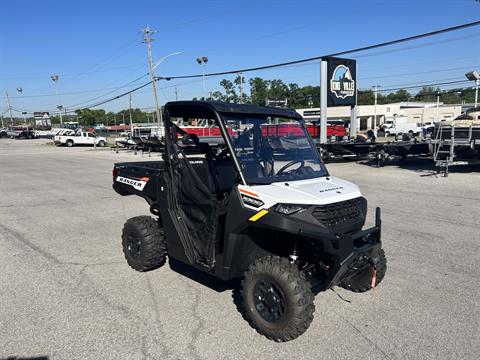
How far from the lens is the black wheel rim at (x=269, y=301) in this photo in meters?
3.58

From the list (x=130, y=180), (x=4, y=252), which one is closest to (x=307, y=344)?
(x=130, y=180)

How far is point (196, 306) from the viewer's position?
4.28 meters

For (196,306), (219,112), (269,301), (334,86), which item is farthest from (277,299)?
(334,86)

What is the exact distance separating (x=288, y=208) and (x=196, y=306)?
159 cm

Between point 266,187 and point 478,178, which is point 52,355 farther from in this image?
point 478,178

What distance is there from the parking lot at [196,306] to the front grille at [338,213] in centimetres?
102

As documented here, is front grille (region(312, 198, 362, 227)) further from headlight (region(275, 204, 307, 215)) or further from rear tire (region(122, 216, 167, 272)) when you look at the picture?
rear tire (region(122, 216, 167, 272))

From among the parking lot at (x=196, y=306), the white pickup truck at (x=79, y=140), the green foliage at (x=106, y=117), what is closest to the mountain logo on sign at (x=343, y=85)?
the parking lot at (x=196, y=306)

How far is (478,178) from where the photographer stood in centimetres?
1331

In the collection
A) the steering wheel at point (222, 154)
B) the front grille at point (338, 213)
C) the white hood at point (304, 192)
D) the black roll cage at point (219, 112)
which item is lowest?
the front grille at point (338, 213)

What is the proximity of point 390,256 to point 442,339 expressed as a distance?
2259mm

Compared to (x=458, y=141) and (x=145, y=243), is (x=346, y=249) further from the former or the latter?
(x=458, y=141)

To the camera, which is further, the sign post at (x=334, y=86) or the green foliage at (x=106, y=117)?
the green foliage at (x=106, y=117)

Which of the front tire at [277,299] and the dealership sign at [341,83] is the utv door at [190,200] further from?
the dealership sign at [341,83]
